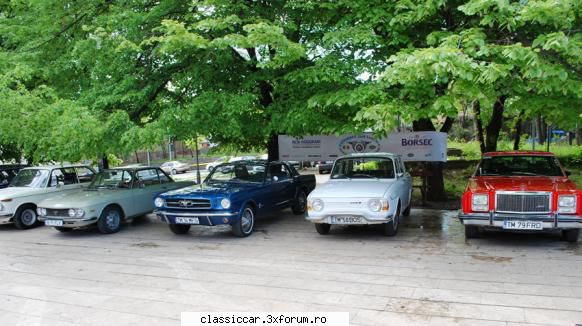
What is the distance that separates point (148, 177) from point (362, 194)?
20.1ft

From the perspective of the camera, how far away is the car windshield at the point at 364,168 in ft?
31.6

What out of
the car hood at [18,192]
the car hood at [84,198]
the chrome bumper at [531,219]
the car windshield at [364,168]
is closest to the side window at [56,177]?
the car hood at [18,192]

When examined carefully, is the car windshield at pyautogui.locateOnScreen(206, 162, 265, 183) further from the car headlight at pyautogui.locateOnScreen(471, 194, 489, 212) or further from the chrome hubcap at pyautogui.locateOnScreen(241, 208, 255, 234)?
the car headlight at pyautogui.locateOnScreen(471, 194, 489, 212)

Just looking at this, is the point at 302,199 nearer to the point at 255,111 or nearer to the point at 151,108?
the point at 255,111

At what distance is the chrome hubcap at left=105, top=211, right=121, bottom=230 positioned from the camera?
33.7 feet

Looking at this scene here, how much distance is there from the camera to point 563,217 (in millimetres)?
7145

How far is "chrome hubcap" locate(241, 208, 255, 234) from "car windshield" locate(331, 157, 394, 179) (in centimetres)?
203

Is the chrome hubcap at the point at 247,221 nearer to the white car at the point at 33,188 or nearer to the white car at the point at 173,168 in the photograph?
the white car at the point at 33,188

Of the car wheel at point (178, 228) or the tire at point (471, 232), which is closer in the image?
the tire at point (471, 232)

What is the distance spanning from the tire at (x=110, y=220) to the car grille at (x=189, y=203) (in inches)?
75.7

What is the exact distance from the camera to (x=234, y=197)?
350 inches

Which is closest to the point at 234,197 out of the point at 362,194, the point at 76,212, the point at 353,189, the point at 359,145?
the point at 353,189

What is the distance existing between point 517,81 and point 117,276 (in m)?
7.27

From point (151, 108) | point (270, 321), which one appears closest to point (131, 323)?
point (270, 321)
